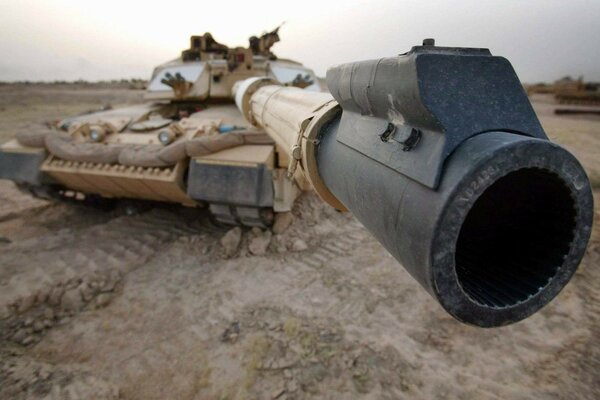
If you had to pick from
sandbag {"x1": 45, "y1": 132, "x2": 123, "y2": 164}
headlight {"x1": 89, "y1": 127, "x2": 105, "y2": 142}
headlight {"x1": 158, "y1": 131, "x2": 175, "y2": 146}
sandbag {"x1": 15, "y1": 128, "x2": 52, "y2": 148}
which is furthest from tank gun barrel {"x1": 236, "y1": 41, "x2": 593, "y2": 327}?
sandbag {"x1": 15, "y1": 128, "x2": 52, "y2": 148}

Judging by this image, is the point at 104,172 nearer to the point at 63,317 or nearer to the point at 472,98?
the point at 63,317

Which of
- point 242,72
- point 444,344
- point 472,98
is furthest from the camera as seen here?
point 242,72

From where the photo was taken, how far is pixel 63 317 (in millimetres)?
3389

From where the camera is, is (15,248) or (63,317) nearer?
(63,317)

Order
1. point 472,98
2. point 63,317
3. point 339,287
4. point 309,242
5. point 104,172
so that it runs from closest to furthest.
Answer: point 472,98, point 63,317, point 339,287, point 104,172, point 309,242

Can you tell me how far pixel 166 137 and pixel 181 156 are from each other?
0.35 metres

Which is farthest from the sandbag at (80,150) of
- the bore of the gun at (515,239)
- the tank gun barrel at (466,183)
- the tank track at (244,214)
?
the bore of the gun at (515,239)

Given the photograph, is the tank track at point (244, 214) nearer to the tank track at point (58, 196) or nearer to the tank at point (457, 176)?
the tank track at point (58, 196)

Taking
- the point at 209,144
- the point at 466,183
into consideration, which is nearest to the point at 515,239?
the point at 466,183

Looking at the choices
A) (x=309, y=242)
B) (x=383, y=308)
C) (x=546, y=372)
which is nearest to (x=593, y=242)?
(x=546, y=372)

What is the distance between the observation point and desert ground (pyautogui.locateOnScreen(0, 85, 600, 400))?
8.59 feet

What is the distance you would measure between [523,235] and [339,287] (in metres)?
2.93

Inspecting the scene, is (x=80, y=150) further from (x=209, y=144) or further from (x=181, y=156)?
(x=209, y=144)

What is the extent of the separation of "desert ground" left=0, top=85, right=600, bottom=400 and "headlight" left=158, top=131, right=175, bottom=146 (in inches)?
47.9
